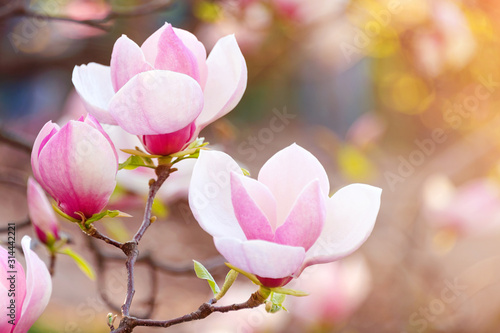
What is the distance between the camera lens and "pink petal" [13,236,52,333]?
0.36 metres

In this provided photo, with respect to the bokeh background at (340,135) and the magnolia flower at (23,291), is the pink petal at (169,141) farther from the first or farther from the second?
the bokeh background at (340,135)

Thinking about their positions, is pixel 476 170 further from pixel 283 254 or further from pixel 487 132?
pixel 283 254

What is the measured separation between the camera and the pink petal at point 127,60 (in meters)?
0.37

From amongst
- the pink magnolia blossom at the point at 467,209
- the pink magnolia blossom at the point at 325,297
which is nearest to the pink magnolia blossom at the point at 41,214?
the pink magnolia blossom at the point at 325,297

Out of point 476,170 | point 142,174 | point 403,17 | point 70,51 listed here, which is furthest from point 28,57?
point 476,170

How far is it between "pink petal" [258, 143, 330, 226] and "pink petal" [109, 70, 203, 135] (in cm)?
6

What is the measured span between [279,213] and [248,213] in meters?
0.04

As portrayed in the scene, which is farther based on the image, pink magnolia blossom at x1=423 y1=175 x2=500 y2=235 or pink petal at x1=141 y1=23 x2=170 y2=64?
pink magnolia blossom at x1=423 y1=175 x2=500 y2=235

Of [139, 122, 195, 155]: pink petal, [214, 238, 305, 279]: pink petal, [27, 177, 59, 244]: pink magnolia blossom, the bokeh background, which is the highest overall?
[139, 122, 195, 155]: pink petal

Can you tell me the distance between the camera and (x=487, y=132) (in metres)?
1.91

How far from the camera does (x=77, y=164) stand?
0.36m

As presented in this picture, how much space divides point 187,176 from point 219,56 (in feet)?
1.59

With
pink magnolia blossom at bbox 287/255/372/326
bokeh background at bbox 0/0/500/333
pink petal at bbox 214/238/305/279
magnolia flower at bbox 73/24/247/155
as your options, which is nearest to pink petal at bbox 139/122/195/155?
magnolia flower at bbox 73/24/247/155

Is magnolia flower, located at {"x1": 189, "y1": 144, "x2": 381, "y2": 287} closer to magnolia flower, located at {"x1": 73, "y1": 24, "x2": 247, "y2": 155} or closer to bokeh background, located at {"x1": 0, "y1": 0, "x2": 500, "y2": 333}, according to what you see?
magnolia flower, located at {"x1": 73, "y1": 24, "x2": 247, "y2": 155}
